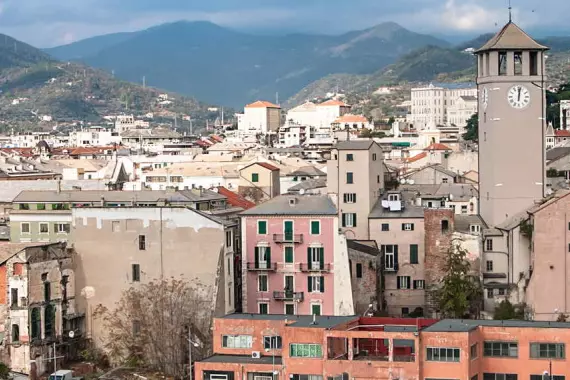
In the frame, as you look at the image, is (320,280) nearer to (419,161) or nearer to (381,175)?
(381,175)

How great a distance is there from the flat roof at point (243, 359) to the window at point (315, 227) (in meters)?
13.1

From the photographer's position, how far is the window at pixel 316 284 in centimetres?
6494

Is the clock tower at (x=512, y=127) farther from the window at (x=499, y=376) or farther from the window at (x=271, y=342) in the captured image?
the window at (x=271, y=342)

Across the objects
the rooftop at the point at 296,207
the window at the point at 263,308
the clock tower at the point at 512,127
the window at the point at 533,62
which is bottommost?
the window at the point at 263,308

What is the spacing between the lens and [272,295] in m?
65.7

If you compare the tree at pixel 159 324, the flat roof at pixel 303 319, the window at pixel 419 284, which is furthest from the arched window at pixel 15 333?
the window at pixel 419 284

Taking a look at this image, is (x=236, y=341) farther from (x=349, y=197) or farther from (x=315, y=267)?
(x=349, y=197)

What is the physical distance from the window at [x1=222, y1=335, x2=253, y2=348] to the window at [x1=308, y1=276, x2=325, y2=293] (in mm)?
11321

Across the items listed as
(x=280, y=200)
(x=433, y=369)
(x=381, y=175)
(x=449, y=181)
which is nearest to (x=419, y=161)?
(x=449, y=181)

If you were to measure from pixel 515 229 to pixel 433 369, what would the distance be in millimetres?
20399

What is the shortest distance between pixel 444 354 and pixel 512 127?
27.2 metres

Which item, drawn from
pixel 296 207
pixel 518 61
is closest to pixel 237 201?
pixel 296 207

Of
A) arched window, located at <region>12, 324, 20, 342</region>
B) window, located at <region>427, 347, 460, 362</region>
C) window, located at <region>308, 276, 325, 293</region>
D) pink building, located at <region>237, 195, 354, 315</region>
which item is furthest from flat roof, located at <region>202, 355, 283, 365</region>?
arched window, located at <region>12, 324, 20, 342</region>

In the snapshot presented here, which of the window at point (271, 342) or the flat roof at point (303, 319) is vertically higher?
the flat roof at point (303, 319)
